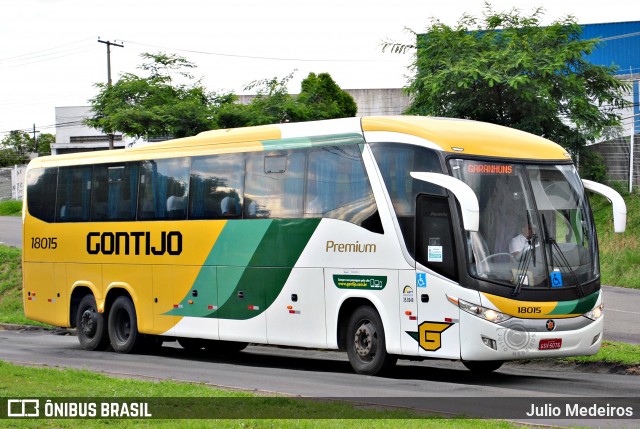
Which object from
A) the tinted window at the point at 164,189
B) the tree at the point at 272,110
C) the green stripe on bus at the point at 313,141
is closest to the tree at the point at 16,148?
the tree at the point at 272,110

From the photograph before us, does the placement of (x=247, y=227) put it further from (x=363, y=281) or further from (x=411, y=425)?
(x=411, y=425)

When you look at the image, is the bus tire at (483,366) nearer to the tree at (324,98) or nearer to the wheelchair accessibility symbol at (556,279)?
the wheelchair accessibility symbol at (556,279)

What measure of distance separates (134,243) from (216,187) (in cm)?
270

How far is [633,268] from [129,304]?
16.4 m

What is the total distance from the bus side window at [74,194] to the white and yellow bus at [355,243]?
0.24 meters

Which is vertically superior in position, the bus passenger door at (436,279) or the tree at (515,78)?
the tree at (515,78)

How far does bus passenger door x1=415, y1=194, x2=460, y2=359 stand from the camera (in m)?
15.6

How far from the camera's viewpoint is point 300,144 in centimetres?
1850

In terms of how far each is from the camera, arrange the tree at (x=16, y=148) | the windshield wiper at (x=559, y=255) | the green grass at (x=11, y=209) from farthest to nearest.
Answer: the tree at (x=16, y=148) → the green grass at (x=11, y=209) → the windshield wiper at (x=559, y=255)

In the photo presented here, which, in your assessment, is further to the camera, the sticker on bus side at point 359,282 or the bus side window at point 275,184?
the bus side window at point 275,184

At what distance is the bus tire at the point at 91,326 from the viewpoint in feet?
75.5

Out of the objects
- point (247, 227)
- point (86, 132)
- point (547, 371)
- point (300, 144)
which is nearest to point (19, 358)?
point (247, 227)

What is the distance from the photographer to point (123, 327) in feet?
74.8

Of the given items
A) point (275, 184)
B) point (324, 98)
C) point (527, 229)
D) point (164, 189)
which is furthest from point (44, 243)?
point (324, 98)
